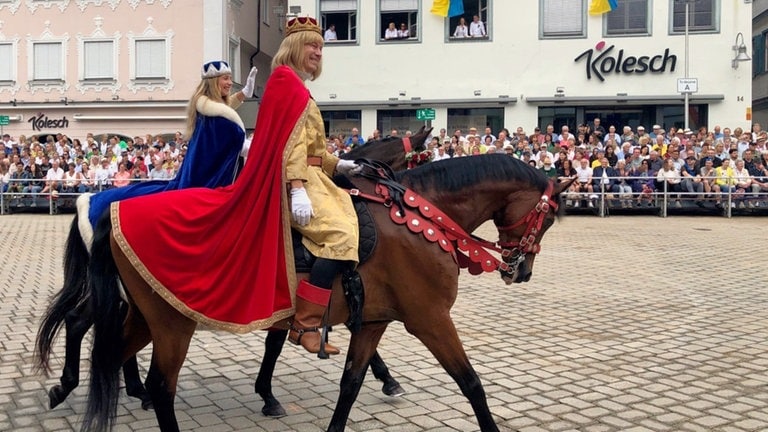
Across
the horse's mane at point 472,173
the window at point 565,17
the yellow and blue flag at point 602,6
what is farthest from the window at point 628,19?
the horse's mane at point 472,173

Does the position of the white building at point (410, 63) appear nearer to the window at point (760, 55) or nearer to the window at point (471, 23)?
the window at point (471, 23)

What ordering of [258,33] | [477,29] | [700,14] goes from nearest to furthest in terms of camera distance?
[700,14], [477,29], [258,33]

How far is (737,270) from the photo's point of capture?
37.7 ft

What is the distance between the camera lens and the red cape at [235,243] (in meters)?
4.12

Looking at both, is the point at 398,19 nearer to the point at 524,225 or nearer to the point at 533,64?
the point at 533,64

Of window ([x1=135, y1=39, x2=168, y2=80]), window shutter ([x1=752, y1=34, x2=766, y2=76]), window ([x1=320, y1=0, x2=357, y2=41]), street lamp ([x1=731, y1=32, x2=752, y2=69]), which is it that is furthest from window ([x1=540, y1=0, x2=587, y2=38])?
window ([x1=135, y1=39, x2=168, y2=80])

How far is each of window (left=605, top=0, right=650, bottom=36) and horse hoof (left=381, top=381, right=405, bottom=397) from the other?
85.9ft

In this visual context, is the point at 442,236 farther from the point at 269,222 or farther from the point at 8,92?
the point at 8,92

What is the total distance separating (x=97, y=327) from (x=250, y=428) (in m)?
1.19

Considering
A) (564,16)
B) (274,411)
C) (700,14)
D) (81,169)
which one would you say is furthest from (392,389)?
(700,14)

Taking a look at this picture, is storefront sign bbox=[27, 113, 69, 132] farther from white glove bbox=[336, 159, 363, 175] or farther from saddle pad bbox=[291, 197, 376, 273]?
saddle pad bbox=[291, 197, 376, 273]

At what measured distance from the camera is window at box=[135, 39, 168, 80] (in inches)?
1247

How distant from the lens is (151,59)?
104ft

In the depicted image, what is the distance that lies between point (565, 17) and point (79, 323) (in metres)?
27.2
